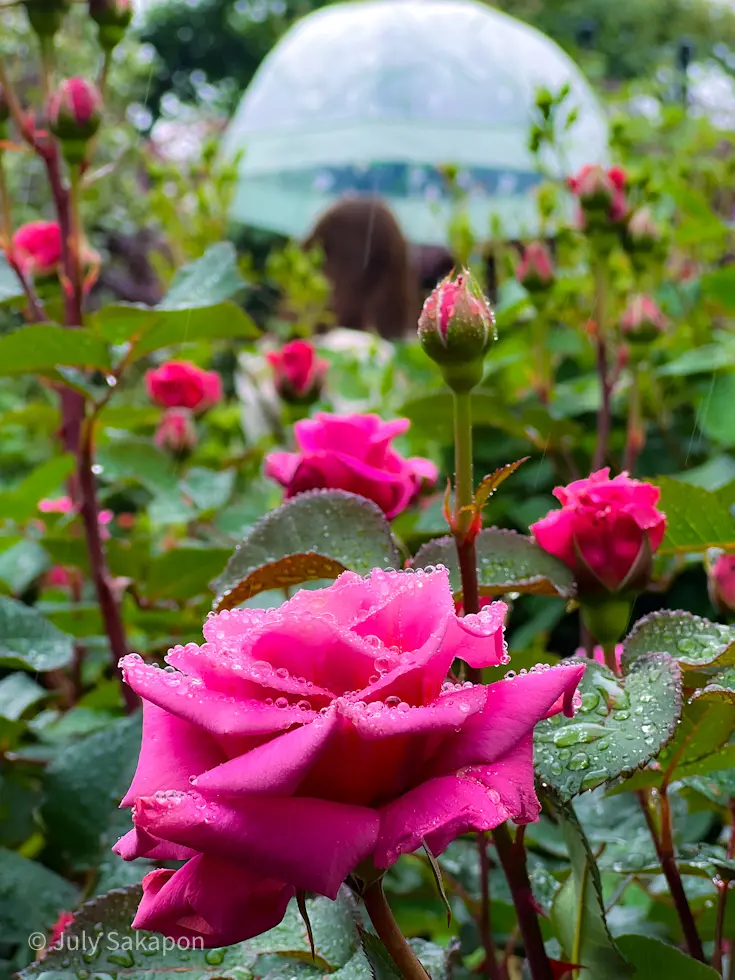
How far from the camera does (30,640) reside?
20.4 inches

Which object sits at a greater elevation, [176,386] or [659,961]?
[659,961]

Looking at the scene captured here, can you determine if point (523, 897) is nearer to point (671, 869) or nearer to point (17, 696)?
point (671, 869)

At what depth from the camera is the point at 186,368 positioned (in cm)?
106

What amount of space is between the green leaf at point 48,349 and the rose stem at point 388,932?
365 millimetres

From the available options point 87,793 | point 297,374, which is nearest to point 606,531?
point 87,793

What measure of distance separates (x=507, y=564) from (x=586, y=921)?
130 mm

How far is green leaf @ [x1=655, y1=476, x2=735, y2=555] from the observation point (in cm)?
44

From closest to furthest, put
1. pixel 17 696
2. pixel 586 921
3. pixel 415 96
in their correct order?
1. pixel 586 921
2. pixel 17 696
3. pixel 415 96

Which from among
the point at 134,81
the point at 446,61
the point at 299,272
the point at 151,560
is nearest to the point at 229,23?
the point at 134,81

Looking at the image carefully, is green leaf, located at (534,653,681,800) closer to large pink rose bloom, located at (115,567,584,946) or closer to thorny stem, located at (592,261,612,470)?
large pink rose bloom, located at (115,567,584,946)

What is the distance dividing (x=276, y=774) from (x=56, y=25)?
0.61 metres

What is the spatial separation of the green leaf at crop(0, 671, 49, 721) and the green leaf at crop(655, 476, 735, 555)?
0.34 metres

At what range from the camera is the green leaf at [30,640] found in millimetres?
497

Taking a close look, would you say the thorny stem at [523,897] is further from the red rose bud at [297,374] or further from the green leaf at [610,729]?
the red rose bud at [297,374]
